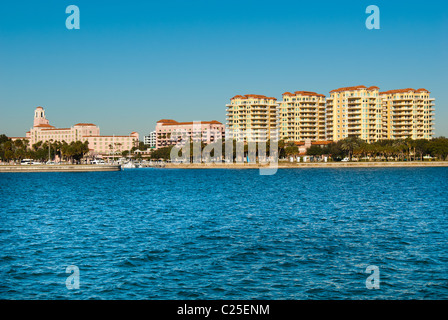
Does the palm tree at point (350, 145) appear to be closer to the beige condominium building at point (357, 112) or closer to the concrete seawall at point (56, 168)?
the beige condominium building at point (357, 112)

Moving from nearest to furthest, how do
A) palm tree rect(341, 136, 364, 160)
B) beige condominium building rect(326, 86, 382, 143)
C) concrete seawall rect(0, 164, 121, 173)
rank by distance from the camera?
1. concrete seawall rect(0, 164, 121, 173)
2. palm tree rect(341, 136, 364, 160)
3. beige condominium building rect(326, 86, 382, 143)

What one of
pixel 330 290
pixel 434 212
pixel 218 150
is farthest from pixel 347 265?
pixel 218 150

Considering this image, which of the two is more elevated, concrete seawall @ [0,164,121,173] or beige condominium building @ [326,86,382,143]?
beige condominium building @ [326,86,382,143]

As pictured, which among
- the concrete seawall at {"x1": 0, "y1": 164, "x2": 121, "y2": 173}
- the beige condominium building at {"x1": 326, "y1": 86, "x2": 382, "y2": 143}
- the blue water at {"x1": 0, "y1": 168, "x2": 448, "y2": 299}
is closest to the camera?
the blue water at {"x1": 0, "y1": 168, "x2": 448, "y2": 299}

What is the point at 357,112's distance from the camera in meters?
195

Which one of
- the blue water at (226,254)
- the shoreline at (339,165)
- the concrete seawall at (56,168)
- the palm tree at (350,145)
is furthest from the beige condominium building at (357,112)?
the blue water at (226,254)

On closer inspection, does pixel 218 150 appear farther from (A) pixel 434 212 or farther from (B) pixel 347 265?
(B) pixel 347 265

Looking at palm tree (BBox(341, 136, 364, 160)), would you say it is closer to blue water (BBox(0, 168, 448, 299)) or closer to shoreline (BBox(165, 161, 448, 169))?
shoreline (BBox(165, 161, 448, 169))

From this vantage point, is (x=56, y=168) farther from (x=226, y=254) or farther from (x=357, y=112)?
(x=226, y=254)

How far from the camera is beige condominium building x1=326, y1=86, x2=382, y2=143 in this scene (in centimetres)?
19488

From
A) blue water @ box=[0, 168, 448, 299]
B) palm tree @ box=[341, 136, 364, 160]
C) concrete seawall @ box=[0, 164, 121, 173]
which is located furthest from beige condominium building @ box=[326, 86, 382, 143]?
blue water @ box=[0, 168, 448, 299]

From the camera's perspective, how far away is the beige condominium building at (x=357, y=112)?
195 m

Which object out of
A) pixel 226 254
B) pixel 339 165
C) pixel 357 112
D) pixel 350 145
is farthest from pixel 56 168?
pixel 226 254
